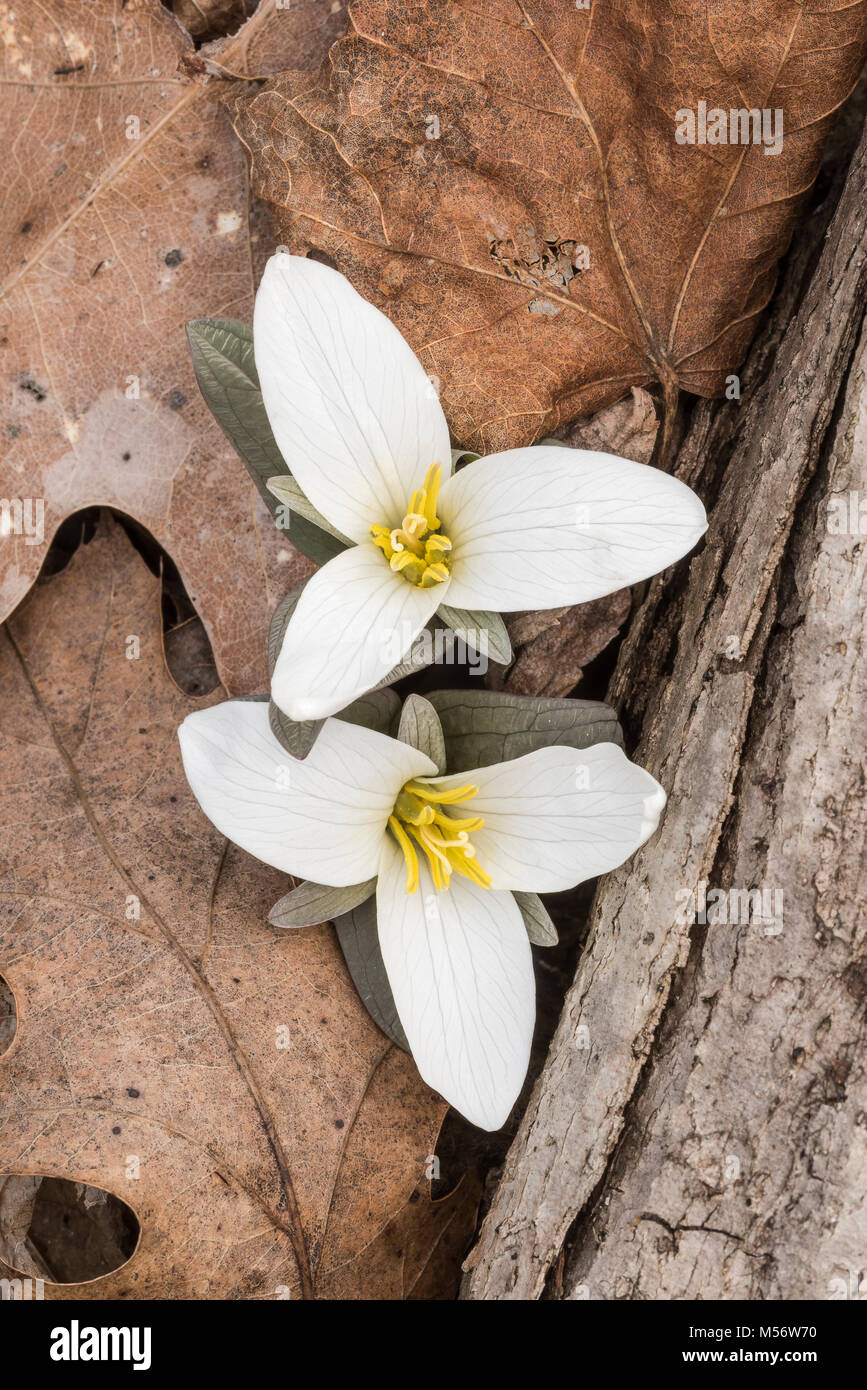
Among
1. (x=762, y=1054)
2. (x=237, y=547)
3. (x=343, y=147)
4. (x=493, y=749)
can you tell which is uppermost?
(x=343, y=147)

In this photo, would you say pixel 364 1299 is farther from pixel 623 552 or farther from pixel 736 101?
pixel 736 101

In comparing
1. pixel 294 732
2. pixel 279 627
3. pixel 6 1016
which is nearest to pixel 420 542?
pixel 279 627

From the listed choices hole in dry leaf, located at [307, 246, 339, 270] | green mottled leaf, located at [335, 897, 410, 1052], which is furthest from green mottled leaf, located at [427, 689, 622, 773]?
hole in dry leaf, located at [307, 246, 339, 270]

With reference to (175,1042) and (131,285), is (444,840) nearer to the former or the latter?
(175,1042)

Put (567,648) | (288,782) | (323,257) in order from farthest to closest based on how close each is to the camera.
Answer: (567,648), (323,257), (288,782)

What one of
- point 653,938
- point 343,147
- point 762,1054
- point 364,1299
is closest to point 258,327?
point 343,147

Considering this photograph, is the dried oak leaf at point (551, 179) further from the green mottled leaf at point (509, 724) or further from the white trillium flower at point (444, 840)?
the white trillium flower at point (444, 840)

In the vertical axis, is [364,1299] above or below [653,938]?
below
